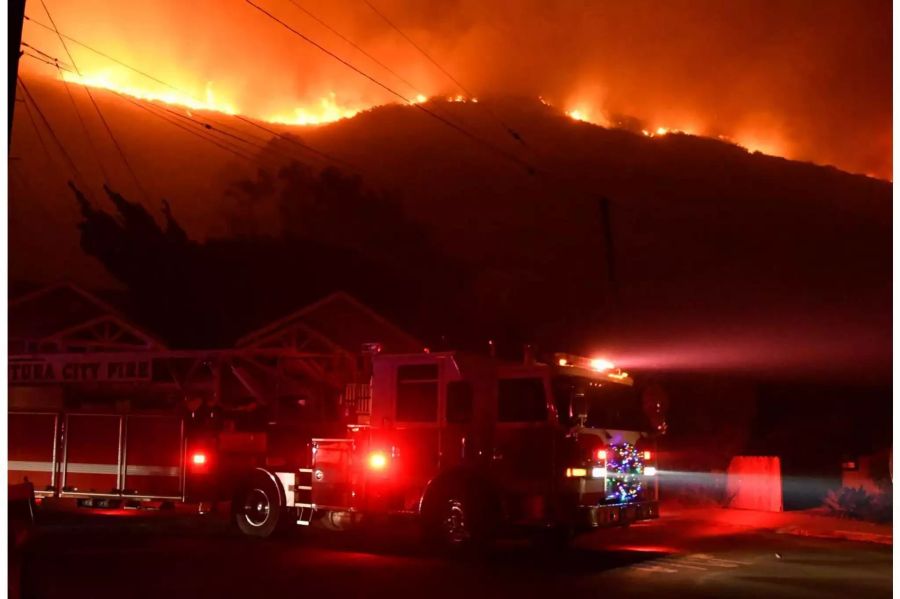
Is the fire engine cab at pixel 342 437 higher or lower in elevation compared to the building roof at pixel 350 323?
lower

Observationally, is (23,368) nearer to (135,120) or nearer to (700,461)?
(700,461)

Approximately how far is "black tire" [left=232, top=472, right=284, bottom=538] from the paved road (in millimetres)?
261

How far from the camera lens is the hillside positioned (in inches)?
899

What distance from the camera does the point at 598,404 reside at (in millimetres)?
12516

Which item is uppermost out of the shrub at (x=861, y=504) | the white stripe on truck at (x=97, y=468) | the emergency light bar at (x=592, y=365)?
the emergency light bar at (x=592, y=365)

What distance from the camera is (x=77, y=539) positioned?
1359 centimetres

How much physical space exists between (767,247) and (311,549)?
20849 mm

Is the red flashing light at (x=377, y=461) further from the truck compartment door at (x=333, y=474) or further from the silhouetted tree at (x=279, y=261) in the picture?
the silhouetted tree at (x=279, y=261)

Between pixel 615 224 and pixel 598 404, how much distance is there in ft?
74.2

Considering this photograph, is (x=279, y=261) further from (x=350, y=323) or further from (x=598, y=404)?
(x=598, y=404)

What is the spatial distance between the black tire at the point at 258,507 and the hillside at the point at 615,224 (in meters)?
8.79

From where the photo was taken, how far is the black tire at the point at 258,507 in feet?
44.0

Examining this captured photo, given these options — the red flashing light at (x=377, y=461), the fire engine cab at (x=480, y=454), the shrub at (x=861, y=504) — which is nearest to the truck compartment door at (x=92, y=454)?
the fire engine cab at (x=480, y=454)

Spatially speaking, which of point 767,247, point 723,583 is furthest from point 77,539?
point 767,247
